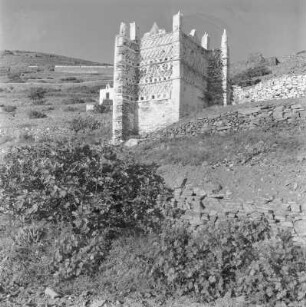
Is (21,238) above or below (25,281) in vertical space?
above

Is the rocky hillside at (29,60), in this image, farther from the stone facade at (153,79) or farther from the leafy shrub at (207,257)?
the leafy shrub at (207,257)

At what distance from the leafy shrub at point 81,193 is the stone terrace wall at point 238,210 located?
56 cm

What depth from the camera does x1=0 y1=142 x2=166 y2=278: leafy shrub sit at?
6.87 metres

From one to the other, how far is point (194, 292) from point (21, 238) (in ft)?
11.3

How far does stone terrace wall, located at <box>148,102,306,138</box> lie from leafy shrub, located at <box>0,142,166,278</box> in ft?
23.1

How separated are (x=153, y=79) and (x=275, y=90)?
674cm

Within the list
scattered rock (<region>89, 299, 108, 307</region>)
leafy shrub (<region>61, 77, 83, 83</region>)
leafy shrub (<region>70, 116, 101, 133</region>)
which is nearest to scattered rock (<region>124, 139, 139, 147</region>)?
leafy shrub (<region>70, 116, 101, 133</region>)

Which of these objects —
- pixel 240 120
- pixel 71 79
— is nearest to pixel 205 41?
pixel 240 120

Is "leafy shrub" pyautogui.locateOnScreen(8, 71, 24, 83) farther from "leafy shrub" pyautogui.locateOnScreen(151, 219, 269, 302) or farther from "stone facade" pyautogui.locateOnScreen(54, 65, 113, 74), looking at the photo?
"leafy shrub" pyautogui.locateOnScreen(151, 219, 269, 302)

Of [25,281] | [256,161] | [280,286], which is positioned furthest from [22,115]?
[280,286]

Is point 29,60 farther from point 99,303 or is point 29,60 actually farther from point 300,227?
point 99,303

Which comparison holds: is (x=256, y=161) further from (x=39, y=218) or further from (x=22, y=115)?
(x=22, y=115)

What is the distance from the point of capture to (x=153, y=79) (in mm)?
17047

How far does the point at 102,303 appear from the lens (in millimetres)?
5332
